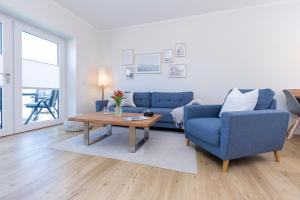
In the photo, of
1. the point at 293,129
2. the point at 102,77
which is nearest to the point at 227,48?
the point at 293,129

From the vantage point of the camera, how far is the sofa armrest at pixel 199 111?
2285 mm

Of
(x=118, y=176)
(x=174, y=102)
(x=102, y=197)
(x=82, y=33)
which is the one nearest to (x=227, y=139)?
(x=118, y=176)

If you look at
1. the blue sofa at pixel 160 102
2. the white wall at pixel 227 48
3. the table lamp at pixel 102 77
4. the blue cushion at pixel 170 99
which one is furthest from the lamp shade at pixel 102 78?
the blue cushion at pixel 170 99

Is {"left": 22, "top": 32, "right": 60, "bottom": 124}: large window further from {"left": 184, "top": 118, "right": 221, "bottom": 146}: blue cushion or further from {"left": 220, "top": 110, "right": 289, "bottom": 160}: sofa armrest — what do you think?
{"left": 220, "top": 110, "right": 289, "bottom": 160}: sofa armrest

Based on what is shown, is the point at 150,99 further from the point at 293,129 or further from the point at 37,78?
the point at 293,129

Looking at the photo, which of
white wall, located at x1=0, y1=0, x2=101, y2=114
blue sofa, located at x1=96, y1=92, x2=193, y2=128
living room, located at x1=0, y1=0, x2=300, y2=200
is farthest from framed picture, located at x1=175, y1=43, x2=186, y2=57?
white wall, located at x1=0, y1=0, x2=101, y2=114

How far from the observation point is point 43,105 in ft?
11.2

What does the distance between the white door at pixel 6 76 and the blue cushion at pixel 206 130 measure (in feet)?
9.79

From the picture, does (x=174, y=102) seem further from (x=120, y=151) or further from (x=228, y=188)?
(x=228, y=188)

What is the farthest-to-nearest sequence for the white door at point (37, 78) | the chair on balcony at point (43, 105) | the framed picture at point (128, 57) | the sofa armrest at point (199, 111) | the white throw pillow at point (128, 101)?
the framed picture at point (128, 57) → the white throw pillow at point (128, 101) → the chair on balcony at point (43, 105) → the white door at point (37, 78) → the sofa armrest at point (199, 111)

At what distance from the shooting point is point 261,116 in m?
1.61

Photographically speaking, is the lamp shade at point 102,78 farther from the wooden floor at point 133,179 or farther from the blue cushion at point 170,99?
the wooden floor at point 133,179

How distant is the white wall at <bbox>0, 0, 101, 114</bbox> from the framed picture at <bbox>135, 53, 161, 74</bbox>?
125 centimetres

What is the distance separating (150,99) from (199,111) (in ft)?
5.41
